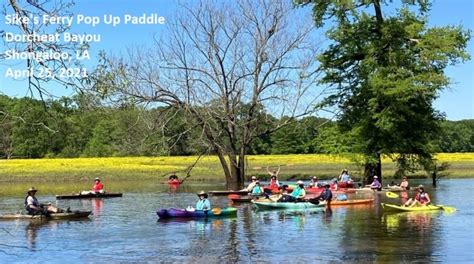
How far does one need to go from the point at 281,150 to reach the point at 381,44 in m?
67.9

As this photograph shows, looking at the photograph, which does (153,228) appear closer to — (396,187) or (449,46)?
(396,187)

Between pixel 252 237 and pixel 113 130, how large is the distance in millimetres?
80342

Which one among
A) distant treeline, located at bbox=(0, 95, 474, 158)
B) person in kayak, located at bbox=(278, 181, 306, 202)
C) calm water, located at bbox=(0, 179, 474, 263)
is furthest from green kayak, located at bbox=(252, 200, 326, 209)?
distant treeline, located at bbox=(0, 95, 474, 158)

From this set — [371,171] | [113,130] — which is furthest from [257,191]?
[113,130]

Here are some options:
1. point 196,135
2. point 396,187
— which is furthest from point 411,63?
point 196,135

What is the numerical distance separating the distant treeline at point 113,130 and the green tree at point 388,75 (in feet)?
6.85

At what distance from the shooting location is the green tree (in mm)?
42188

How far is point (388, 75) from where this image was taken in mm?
42469

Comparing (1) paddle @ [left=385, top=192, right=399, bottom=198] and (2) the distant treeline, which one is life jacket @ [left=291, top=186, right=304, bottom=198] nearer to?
(1) paddle @ [left=385, top=192, right=399, bottom=198]

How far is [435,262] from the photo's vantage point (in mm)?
18312

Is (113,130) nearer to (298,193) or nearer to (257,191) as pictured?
(257,191)

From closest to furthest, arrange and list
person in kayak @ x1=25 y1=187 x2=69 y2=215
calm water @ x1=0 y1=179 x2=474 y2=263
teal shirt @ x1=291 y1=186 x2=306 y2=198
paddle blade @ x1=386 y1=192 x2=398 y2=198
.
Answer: calm water @ x1=0 y1=179 x2=474 y2=263
person in kayak @ x1=25 y1=187 x2=69 y2=215
teal shirt @ x1=291 y1=186 x2=306 y2=198
paddle blade @ x1=386 y1=192 x2=398 y2=198

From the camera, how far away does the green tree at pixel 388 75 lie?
4219 cm

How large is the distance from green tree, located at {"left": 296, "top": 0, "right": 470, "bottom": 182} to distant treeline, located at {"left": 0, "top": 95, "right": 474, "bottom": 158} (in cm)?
209
